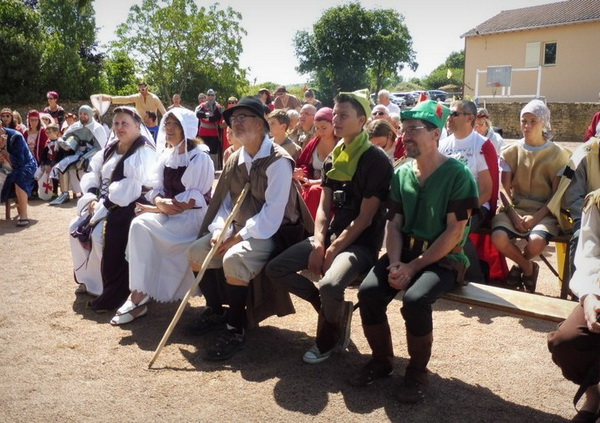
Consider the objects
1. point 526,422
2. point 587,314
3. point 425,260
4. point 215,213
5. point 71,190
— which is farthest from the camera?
point 71,190

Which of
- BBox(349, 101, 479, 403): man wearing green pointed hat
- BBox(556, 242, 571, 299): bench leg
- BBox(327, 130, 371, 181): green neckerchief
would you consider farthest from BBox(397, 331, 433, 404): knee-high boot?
BBox(556, 242, 571, 299): bench leg

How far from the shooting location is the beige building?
29719 millimetres

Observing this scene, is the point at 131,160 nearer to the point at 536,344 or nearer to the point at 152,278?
the point at 152,278

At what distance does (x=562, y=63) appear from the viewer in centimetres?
3108

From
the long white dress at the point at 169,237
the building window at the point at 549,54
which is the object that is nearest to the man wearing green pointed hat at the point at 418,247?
the long white dress at the point at 169,237

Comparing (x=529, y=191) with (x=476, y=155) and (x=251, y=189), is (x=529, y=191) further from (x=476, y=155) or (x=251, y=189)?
(x=251, y=189)

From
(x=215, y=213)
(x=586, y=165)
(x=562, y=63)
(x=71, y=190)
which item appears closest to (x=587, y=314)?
(x=586, y=165)

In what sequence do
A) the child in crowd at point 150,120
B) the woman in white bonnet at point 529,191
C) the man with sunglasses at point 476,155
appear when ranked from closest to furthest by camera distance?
the woman in white bonnet at point 529,191, the man with sunglasses at point 476,155, the child in crowd at point 150,120

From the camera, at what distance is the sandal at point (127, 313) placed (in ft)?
15.0

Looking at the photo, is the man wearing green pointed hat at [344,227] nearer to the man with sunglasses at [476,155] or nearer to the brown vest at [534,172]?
the man with sunglasses at [476,155]

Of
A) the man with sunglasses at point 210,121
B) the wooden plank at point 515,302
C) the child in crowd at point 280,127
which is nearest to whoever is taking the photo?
the wooden plank at point 515,302

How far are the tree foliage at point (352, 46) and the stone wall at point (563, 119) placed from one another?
94.4ft

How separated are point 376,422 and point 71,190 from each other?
9.42 m

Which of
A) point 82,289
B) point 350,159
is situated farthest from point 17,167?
point 350,159
